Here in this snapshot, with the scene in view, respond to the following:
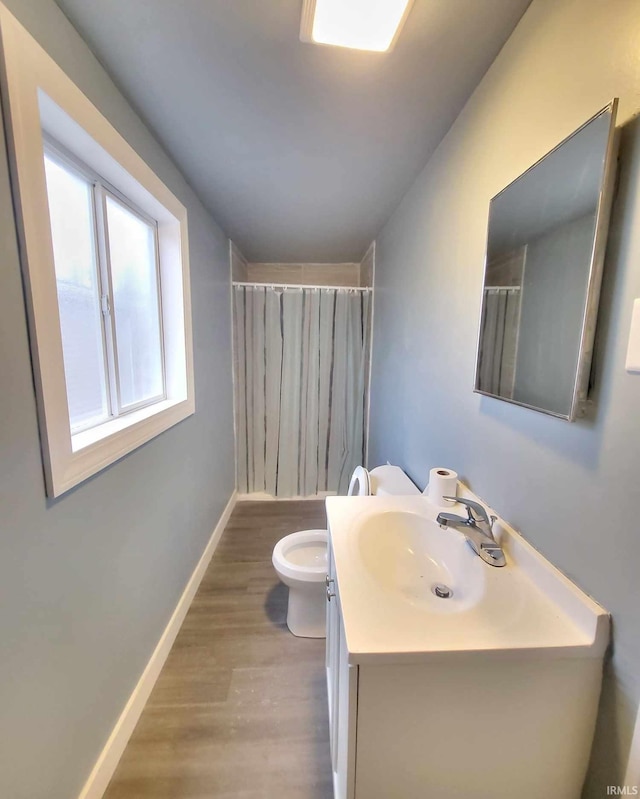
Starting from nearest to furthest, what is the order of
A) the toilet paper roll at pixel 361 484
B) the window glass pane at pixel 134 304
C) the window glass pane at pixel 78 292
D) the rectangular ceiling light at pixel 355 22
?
the rectangular ceiling light at pixel 355 22
the window glass pane at pixel 78 292
the window glass pane at pixel 134 304
the toilet paper roll at pixel 361 484

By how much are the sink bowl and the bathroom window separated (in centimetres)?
109

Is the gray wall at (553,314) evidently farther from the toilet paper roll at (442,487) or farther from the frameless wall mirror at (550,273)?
the toilet paper roll at (442,487)

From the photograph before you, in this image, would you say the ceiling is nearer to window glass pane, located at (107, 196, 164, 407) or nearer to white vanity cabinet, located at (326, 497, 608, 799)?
window glass pane, located at (107, 196, 164, 407)

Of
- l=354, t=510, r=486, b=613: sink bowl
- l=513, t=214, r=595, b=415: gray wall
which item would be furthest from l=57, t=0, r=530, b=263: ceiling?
l=354, t=510, r=486, b=613: sink bowl

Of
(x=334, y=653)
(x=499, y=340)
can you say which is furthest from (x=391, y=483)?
(x=499, y=340)

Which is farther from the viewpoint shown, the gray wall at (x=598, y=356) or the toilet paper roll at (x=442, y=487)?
the toilet paper roll at (x=442, y=487)

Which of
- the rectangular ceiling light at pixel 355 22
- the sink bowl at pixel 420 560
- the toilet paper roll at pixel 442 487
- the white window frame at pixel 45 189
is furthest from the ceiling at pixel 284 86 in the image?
the sink bowl at pixel 420 560

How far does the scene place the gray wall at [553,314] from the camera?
2.26 feet

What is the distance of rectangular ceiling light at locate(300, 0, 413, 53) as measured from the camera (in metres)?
0.81

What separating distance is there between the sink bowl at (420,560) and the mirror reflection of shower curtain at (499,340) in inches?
19.3

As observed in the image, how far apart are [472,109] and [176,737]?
8.12ft

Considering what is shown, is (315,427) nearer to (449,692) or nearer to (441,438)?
(441,438)

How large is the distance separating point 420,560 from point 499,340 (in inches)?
30.0

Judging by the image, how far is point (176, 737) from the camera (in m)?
1.18
